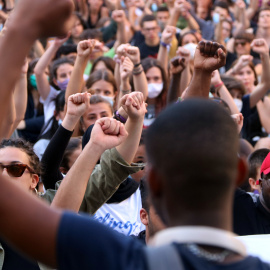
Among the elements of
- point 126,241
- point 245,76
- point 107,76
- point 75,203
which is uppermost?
point 126,241

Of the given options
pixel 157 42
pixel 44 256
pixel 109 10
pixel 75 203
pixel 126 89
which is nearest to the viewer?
pixel 44 256

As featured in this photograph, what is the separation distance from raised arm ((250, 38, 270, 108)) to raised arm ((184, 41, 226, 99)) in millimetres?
2847

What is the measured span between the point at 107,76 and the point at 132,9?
4387 mm

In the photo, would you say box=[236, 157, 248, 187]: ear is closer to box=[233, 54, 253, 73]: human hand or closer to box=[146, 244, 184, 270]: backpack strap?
box=[146, 244, 184, 270]: backpack strap

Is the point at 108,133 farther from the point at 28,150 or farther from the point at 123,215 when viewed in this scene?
the point at 123,215

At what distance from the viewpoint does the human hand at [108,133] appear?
2375 millimetres

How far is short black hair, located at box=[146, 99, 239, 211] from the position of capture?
1219 mm

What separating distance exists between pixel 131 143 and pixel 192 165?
1.52 meters

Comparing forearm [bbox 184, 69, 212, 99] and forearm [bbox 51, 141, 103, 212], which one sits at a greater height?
forearm [bbox 51, 141, 103, 212]

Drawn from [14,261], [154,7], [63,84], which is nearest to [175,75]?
[63,84]

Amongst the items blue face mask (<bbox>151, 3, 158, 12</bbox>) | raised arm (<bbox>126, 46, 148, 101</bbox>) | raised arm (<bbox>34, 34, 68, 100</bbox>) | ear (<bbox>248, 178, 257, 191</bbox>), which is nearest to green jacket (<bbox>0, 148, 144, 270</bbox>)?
ear (<bbox>248, 178, 257, 191</bbox>)

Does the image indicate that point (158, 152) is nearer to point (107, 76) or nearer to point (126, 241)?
point (126, 241)

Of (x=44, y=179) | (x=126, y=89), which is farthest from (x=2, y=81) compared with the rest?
(x=126, y=89)

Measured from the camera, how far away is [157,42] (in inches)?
336
